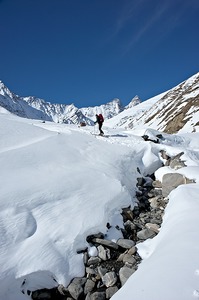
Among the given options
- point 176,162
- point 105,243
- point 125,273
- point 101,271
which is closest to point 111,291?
point 125,273

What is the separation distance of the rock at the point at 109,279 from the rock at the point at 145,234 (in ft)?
6.34

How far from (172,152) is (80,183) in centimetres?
761

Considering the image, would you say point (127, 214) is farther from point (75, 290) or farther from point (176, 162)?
point (176, 162)

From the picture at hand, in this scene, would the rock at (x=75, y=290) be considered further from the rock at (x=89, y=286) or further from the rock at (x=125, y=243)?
the rock at (x=125, y=243)

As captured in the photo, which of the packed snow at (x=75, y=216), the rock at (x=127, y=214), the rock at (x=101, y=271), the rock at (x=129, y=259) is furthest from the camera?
the rock at (x=127, y=214)

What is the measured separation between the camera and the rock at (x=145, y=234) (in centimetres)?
841

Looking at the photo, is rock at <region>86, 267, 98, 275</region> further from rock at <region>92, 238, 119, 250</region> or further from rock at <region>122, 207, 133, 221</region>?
rock at <region>122, 207, 133, 221</region>

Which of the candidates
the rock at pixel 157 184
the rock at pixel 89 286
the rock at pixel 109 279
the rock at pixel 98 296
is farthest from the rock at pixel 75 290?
the rock at pixel 157 184

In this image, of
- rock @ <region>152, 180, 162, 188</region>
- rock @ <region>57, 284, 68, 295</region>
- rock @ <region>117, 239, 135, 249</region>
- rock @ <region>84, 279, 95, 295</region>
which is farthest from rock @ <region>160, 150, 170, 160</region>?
rock @ <region>57, 284, 68, 295</region>

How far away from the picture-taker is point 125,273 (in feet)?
22.0

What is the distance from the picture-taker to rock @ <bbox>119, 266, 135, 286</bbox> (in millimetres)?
6582

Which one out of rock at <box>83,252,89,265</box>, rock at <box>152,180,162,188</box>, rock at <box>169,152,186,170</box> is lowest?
rock at <box>83,252,89,265</box>

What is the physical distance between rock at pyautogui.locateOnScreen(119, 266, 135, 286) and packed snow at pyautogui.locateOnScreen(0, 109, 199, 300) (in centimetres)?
51

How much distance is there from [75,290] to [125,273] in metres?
1.42
